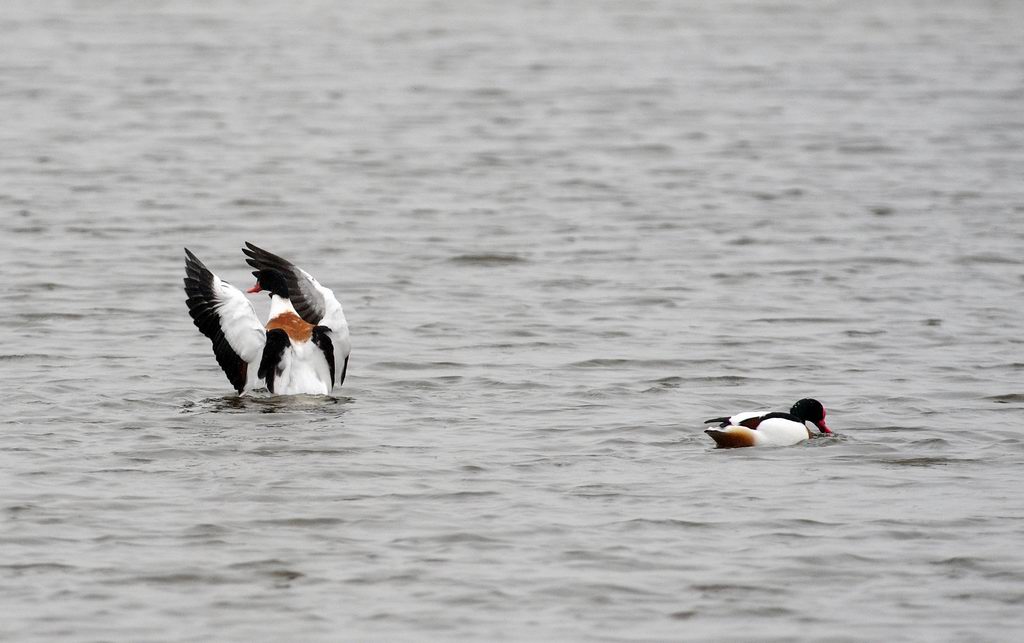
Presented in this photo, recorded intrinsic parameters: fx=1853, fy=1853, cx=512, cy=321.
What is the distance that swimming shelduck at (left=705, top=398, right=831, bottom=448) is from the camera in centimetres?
1080

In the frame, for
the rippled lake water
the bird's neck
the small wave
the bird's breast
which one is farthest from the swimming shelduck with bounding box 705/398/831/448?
the small wave

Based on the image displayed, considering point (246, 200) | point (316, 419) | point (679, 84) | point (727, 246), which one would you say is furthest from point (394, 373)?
point (679, 84)

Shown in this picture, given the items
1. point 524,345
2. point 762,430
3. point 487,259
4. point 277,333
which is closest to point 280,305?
point 277,333

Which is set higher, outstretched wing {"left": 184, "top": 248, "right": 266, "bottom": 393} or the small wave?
outstretched wing {"left": 184, "top": 248, "right": 266, "bottom": 393}

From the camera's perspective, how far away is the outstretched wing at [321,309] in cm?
1228

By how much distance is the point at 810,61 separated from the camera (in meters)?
31.6

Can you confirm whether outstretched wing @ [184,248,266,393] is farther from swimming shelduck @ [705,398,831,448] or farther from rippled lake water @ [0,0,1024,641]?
swimming shelduck @ [705,398,831,448]

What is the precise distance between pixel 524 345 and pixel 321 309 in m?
2.36

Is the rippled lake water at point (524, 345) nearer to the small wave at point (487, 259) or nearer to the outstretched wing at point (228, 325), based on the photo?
the small wave at point (487, 259)

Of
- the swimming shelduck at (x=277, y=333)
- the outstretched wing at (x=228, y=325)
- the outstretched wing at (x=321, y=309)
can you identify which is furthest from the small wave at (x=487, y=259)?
the outstretched wing at (x=228, y=325)

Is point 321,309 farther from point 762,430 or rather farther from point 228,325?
point 762,430

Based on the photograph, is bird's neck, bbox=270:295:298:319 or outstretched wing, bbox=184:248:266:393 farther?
bird's neck, bbox=270:295:298:319

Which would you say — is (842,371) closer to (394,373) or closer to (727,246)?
(394,373)

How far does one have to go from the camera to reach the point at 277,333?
12047mm
